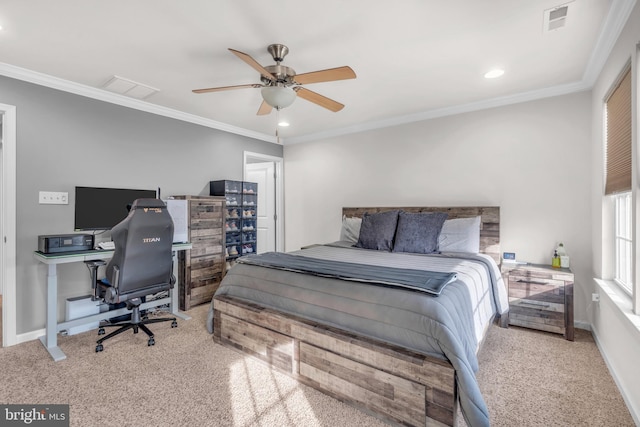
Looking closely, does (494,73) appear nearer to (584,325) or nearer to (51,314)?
(584,325)

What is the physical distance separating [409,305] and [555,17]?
6.86 ft

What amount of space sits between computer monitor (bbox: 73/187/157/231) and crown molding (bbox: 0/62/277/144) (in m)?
0.98

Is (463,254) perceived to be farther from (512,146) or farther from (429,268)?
(512,146)

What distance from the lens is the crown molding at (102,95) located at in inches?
107

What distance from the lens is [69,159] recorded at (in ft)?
10.0

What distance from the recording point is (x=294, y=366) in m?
2.13

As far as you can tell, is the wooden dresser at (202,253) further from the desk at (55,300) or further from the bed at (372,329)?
the bed at (372,329)

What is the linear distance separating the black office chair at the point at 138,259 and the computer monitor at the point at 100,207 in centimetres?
54

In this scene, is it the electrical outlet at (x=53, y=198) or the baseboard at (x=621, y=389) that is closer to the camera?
the baseboard at (x=621, y=389)

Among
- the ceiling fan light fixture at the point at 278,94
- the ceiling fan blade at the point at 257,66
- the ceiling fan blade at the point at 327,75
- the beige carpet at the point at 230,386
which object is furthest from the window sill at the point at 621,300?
the ceiling fan blade at the point at 257,66

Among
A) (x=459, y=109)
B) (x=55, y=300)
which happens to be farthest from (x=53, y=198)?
(x=459, y=109)

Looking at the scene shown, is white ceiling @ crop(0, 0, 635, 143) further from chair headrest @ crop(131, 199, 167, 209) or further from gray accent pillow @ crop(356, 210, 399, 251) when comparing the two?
gray accent pillow @ crop(356, 210, 399, 251)

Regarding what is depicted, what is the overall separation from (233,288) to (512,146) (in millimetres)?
3305

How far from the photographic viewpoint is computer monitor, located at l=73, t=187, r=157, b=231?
3.04m
